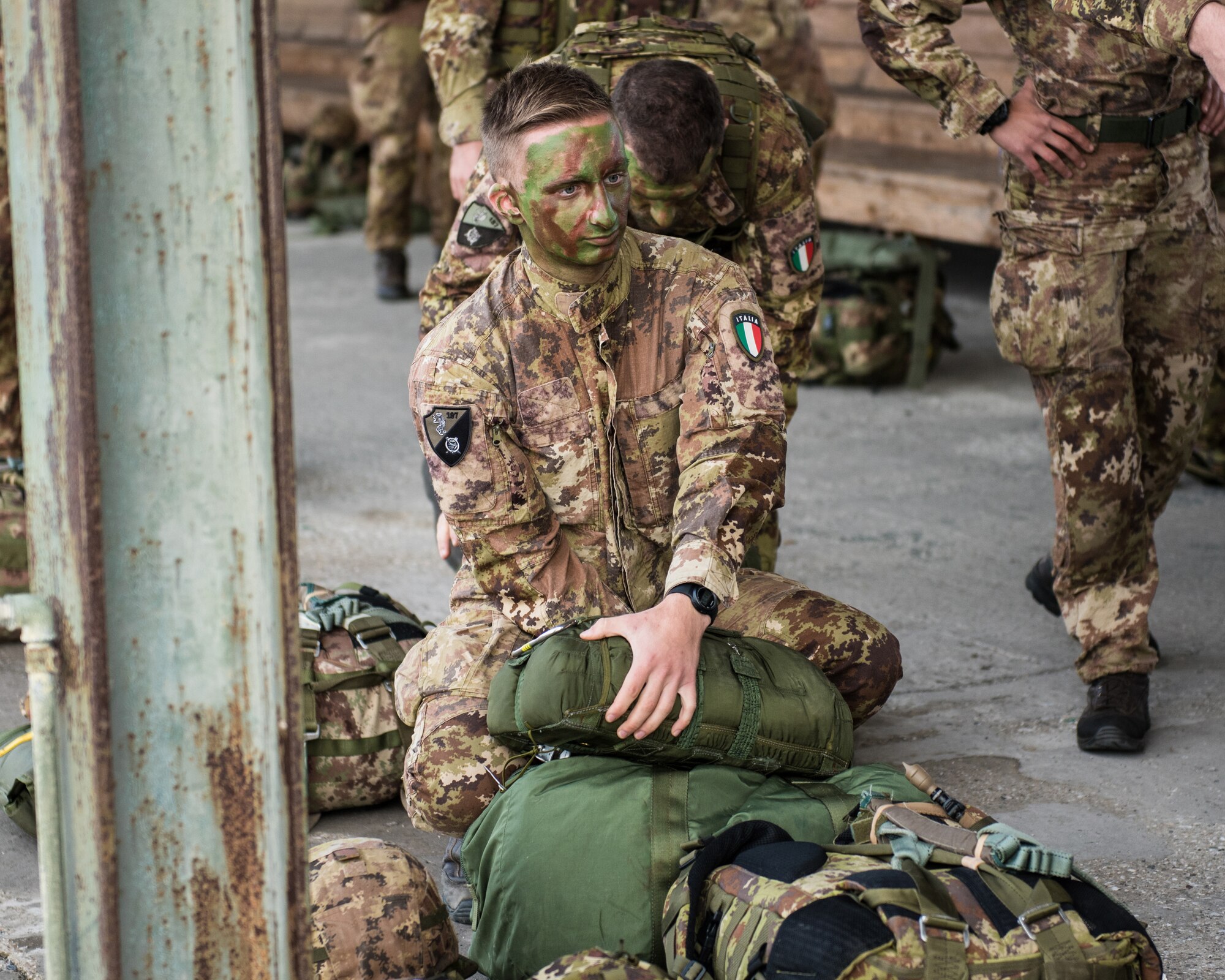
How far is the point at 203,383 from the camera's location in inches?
60.1

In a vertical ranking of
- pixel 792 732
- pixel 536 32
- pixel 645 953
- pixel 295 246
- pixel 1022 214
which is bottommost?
pixel 295 246

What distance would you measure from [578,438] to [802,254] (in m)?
1.15

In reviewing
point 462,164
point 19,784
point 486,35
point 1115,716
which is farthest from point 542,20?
point 19,784

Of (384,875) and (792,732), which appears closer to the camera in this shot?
(384,875)

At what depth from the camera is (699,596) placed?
242 centimetres

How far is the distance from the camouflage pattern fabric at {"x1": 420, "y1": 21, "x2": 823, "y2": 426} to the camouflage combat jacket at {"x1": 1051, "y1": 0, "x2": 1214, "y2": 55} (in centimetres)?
71

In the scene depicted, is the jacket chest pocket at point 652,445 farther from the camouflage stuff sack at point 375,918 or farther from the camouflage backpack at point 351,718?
the camouflage stuff sack at point 375,918

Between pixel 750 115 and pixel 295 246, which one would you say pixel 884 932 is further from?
Answer: pixel 295 246

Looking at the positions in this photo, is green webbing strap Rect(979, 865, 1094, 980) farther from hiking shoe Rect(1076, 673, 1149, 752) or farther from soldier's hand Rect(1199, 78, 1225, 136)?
soldier's hand Rect(1199, 78, 1225, 136)

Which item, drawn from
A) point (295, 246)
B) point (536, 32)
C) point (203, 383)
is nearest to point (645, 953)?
point (203, 383)

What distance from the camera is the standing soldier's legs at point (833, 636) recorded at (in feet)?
9.12

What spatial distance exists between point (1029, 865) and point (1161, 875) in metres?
0.78

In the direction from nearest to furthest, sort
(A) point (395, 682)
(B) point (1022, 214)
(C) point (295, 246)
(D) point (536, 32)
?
(A) point (395, 682) < (B) point (1022, 214) < (D) point (536, 32) < (C) point (295, 246)

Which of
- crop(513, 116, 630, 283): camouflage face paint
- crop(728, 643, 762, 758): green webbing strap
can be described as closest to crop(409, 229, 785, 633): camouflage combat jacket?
crop(513, 116, 630, 283): camouflage face paint
